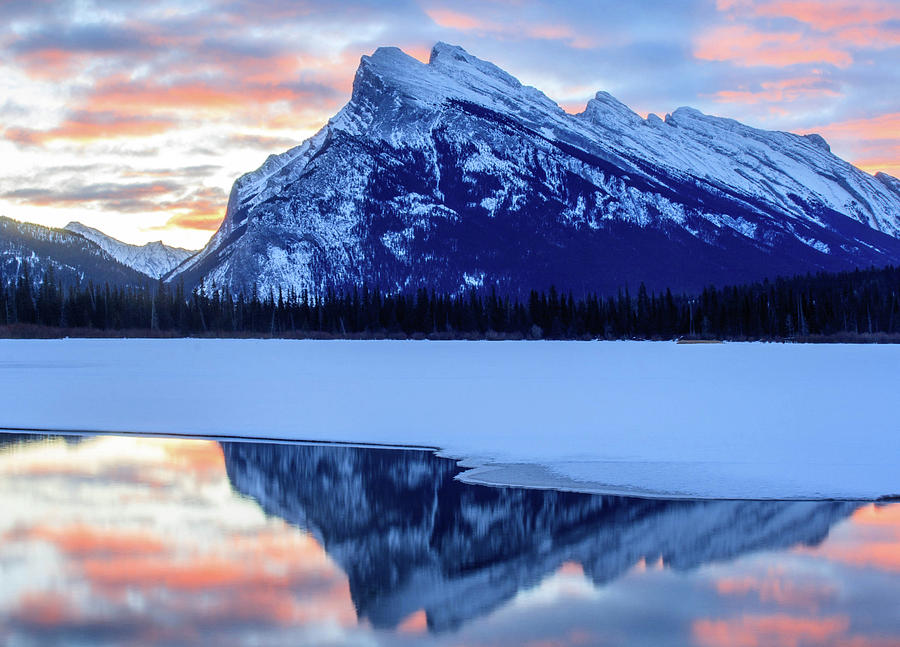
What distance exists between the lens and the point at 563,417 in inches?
1296

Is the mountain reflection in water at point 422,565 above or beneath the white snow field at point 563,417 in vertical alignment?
beneath

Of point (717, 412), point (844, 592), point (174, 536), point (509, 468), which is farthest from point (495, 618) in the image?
point (717, 412)

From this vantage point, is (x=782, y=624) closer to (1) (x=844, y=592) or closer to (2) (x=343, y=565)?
(1) (x=844, y=592)

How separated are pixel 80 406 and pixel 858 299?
16912 cm

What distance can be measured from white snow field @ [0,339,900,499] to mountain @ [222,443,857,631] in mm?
1482

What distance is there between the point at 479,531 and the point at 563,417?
16741mm

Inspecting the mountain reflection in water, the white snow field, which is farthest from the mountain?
the white snow field

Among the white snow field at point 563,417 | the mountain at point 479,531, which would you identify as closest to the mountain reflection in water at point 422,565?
the mountain at point 479,531

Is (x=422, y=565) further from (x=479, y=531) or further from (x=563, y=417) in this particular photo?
(x=563, y=417)

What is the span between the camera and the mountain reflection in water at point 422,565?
1186 centimetres

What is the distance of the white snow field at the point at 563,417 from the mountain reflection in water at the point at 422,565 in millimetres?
2685

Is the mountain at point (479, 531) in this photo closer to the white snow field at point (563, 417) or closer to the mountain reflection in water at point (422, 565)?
the mountain reflection in water at point (422, 565)

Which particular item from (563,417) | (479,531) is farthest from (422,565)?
(563,417)

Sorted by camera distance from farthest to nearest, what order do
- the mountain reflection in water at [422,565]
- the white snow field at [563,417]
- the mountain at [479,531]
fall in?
the white snow field at [563,417] < the mountain at [479,531] < the mountain reflection in water at [422,565]
